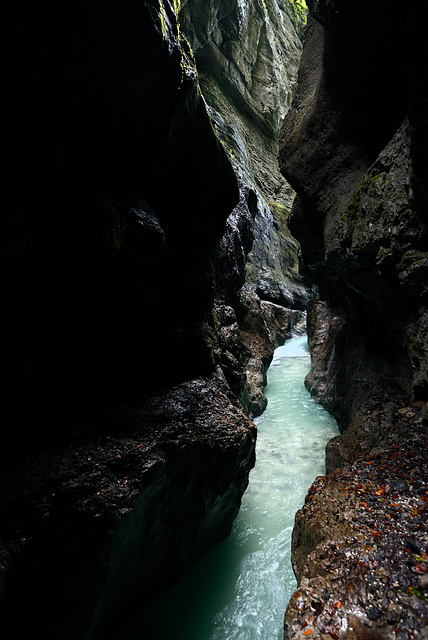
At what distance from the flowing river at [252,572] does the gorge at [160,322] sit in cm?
31

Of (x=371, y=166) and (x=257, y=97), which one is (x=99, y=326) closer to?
(x=371, y=166)

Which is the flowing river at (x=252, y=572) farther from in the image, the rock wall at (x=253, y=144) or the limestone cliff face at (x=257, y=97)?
the limestone cliff face at (x=257, y=97)

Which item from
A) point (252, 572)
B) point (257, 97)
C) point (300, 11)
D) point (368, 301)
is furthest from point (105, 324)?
point (300, 11)

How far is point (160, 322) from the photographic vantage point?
5062 mm

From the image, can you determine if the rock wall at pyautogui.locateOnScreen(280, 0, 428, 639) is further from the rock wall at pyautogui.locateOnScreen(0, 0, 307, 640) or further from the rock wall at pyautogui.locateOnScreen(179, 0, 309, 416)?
the rock wall at pyautogui.locateOnScreen(179, 0, 309, 416)

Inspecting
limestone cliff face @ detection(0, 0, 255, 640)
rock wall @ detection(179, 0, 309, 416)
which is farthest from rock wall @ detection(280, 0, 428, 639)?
rock wall @ detection(179, 0, 309, 416)

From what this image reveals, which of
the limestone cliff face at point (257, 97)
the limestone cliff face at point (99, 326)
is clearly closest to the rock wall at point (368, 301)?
the limestone cliff face at point (99, 326)

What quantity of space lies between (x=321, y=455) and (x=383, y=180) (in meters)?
6.54

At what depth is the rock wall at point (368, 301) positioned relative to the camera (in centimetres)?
235

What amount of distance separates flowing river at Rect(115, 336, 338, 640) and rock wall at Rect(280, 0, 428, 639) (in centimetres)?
135

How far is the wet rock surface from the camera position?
2.77 m

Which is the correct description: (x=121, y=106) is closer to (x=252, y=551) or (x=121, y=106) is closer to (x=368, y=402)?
(x=368, y=402)

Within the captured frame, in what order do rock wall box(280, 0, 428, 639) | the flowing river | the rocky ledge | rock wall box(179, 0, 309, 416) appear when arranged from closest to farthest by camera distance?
the rocky ledge < rock wall box(280, 0, 428, 639) < the flowing river < rock wall box(179, 0, 309, 416)

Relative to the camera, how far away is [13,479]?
9.75ft
